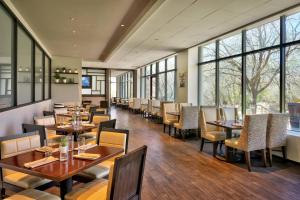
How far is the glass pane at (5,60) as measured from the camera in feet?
13.0

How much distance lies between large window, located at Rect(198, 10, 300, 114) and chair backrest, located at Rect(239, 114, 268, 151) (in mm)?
1026

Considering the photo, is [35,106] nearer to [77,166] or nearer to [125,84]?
[77,166]

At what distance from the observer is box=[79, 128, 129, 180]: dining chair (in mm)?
2523

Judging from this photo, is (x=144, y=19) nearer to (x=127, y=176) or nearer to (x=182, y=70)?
(x=182, y=70)

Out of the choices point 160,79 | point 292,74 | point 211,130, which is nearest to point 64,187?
point 211,130

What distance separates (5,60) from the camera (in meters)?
4.11

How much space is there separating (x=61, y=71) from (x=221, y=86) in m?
7.30

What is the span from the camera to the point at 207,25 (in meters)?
5.64

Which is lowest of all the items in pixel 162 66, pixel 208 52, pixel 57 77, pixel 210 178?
pixel 210 178

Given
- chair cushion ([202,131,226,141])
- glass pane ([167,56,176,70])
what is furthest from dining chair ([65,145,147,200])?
glass pane ([167,56,176,70])

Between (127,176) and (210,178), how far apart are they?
2.25 meters

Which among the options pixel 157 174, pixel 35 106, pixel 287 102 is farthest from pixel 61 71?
pixel 287 102

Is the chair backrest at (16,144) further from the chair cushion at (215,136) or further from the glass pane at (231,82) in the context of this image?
the glass pane at (231,82)

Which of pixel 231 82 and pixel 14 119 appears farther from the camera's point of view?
pixel 231 82
